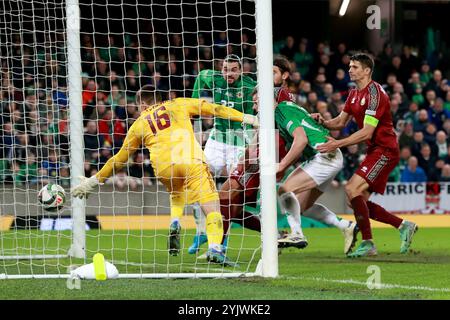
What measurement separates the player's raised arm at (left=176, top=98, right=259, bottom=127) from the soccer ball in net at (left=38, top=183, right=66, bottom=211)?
5.01ft

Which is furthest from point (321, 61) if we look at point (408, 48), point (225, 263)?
point (225, 263)

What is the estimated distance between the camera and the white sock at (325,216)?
11.1 metres

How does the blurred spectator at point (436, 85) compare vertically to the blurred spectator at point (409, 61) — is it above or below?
below

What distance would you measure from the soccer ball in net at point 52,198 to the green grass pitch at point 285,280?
0.58 metres

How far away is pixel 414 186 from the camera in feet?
61.6

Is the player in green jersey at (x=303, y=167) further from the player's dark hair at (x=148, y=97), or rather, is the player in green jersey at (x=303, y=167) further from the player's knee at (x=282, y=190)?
the player's dark hair at (x=148, y=97)

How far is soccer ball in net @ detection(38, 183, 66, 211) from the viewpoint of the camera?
31.6ft

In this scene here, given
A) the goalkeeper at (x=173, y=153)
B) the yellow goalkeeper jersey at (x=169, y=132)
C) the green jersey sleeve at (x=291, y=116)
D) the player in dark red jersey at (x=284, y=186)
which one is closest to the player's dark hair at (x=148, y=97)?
the goalkeeper at (x=173, y=153)

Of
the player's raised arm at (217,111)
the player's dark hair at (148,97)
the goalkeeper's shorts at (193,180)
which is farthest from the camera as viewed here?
the player's dark hair at (148,97)

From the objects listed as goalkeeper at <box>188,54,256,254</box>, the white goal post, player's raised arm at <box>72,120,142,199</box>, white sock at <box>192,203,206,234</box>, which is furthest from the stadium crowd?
player's raised arm at <box>72,120,142,199</box>

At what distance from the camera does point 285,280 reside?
7.89 m

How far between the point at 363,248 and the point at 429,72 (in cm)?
1261

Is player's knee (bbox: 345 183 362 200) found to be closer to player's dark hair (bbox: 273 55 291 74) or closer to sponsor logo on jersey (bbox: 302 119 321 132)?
sponsor logo on jersey (bbox: 302 119 321 132)
